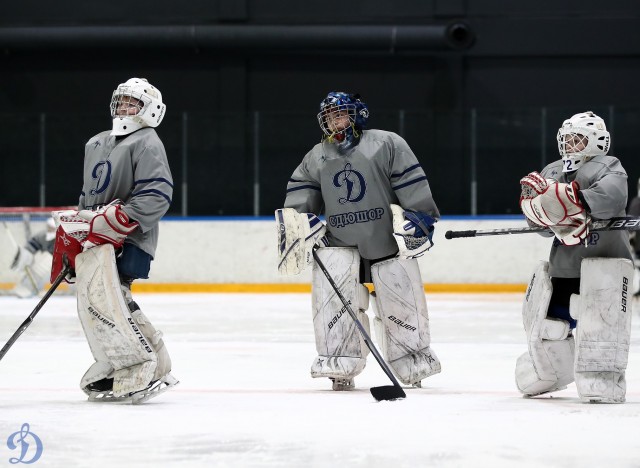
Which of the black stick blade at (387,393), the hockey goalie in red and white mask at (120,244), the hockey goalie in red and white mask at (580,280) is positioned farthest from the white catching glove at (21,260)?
the hockey goalie in red and white mask at (580,280)

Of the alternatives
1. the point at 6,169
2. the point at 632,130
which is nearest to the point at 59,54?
the point at 6,169

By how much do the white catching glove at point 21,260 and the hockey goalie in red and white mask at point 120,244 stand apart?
7071 millimetres

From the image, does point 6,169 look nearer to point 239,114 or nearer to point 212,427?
point 239,114

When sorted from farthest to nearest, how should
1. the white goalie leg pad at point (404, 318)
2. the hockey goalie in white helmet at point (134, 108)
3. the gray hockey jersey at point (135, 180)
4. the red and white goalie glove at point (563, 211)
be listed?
the white goalie leg pad at point (404, 318) → the hockey goalie in white helmet at point (134, 108) → the gray hockey jersey at point (135, 180) → the red and white goalie glove at point (563, 211)

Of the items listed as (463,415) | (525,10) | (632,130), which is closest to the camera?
(463,415)

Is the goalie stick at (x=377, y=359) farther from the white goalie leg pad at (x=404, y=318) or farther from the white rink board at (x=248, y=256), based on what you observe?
the white rink board at (x=248, y=256)

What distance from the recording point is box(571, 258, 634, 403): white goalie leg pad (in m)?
4.43

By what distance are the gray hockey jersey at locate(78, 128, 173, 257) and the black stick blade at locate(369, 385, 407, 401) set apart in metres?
0.98

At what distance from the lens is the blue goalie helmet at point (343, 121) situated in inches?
202

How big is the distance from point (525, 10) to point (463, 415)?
36.8 feet

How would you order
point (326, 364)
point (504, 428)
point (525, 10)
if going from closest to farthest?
point (504, 428) < point (326, 364) < point (525, 10)

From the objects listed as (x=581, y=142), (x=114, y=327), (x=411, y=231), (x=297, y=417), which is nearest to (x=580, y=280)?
(x=581, y=142)

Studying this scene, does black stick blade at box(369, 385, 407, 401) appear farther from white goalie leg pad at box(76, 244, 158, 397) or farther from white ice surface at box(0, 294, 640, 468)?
white goalie leg pad at box(76, 244, 158, 397)

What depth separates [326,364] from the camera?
506 cm
